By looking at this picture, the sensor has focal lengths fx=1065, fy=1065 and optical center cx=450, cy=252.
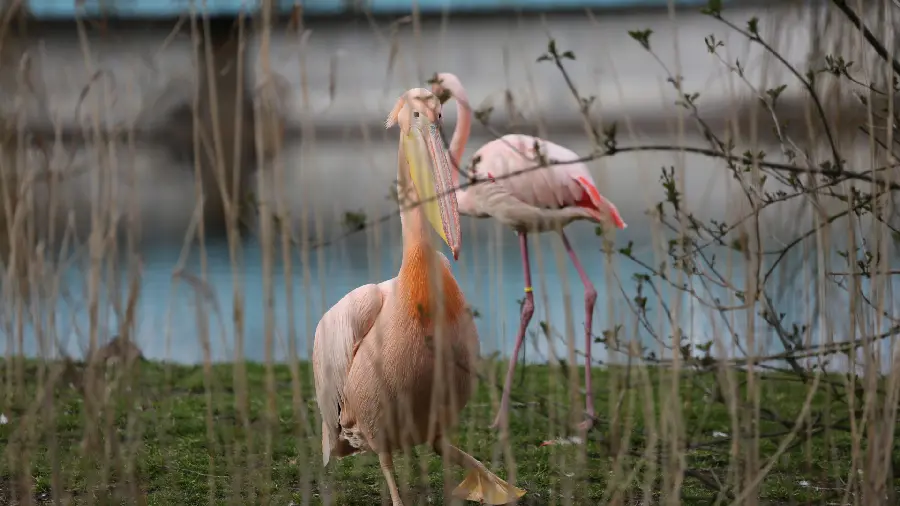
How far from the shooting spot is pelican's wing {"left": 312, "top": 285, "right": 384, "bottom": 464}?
2.55m

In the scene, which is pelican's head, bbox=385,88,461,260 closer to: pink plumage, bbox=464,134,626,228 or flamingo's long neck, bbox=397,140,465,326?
flamingo's long neck, bbox=397,140,465,326

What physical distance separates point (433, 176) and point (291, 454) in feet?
4.26

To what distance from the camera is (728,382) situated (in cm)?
190

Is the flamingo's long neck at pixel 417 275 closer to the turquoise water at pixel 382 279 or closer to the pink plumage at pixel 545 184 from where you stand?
the turquoise water at pixel 382 279

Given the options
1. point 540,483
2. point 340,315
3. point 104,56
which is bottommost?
point 540,483

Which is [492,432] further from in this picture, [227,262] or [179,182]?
[179,182]

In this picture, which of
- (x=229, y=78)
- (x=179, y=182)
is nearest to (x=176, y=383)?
(x=229, y=78)

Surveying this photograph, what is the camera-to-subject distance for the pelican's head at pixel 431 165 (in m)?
2.24

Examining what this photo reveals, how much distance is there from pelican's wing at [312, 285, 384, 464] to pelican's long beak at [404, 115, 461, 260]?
30 cm

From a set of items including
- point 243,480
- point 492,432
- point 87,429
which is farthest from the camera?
point 492,432

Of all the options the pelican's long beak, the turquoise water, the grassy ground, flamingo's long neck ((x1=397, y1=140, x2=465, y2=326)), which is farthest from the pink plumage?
the pelican's long beak

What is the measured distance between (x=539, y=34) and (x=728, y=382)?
9015mm

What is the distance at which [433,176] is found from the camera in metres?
2.40

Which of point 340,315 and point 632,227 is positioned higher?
point 632,227
